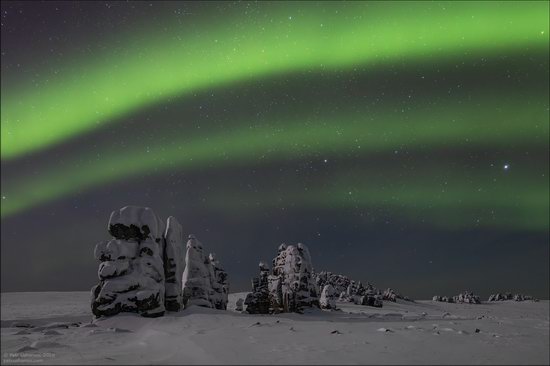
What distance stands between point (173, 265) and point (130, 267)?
11.2 ft

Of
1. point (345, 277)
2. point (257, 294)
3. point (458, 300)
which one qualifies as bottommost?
point (458, 300)

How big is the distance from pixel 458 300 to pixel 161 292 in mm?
84611

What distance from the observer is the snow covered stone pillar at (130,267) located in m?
18.8

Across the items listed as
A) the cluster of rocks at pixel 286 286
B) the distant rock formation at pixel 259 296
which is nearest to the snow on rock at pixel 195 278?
the distant rock formation at pixel 259 296

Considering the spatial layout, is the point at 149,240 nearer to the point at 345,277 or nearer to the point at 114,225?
the point at 114,225

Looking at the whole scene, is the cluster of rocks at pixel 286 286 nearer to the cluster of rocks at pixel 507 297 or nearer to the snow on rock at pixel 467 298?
the snow on rock at pixel 467 298

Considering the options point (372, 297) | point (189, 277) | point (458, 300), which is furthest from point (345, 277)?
point (189, 277)

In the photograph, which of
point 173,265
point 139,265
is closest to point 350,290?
point 173,265

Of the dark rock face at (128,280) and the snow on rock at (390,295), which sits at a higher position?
the dark rock face at (128,280)

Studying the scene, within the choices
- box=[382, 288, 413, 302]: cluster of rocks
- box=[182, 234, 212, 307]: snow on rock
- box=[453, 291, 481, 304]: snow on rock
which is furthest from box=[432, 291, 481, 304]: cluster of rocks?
box=[182, 234, 212, 307]: snow on rock

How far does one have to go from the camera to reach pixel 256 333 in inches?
535

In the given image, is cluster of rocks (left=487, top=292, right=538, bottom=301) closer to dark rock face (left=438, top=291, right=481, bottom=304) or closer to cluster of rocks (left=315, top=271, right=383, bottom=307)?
dark rock face (left=438, top=291, right=481, bottom=304)

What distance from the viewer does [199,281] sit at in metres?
27.7

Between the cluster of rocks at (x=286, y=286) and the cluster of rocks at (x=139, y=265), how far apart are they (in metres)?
11.7
